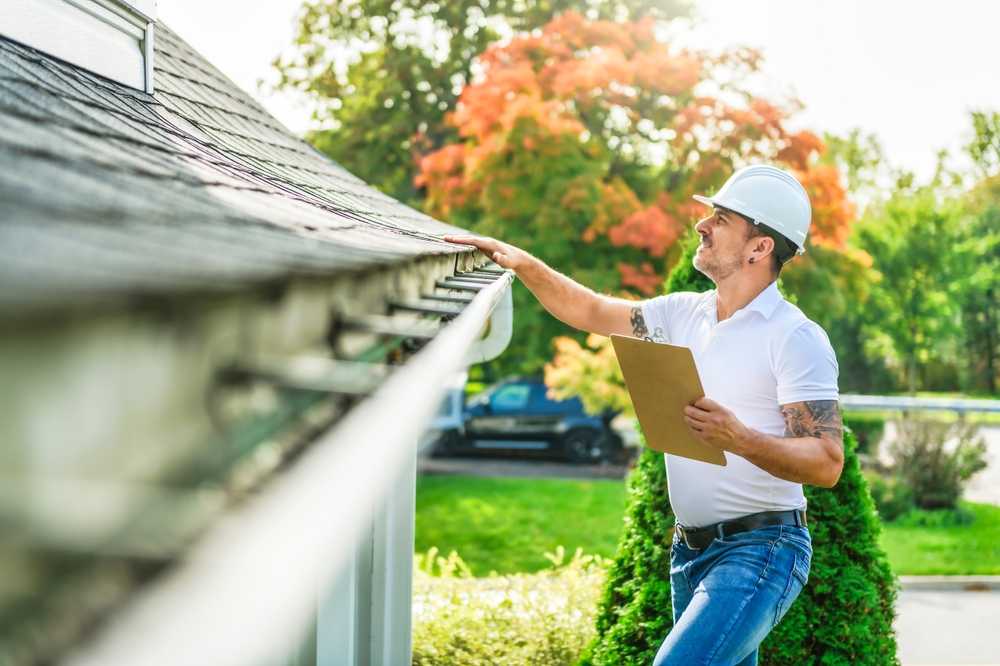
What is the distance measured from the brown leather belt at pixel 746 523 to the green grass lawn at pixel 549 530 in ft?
23.2

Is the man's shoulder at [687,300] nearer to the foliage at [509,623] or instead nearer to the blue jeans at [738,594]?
the blue jeans at [738,594]

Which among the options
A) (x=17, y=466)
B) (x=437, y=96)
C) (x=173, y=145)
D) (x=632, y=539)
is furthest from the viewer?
(x=437, y=96)

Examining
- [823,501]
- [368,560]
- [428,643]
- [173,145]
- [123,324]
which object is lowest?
[428,643]

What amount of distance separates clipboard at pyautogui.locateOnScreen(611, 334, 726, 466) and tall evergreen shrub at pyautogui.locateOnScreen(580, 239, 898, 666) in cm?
132

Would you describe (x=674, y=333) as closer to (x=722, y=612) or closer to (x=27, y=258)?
(x=722, y=612)

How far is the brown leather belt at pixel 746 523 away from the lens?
3.19 m

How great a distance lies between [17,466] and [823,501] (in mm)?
4224

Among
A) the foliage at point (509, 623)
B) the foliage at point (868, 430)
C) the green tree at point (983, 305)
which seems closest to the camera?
the foliage at point (509, 623)

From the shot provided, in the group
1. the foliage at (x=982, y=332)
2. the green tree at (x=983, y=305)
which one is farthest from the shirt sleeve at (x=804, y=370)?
the foliage at (x=982, y=332)

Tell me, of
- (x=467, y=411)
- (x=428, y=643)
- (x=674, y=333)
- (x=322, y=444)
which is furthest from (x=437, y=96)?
(x=322, y=444)

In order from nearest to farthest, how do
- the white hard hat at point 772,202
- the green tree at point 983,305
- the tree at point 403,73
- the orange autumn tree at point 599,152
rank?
the white hard hat at point 772,202 < the orange autumn tree at point 599,152 < the tree at point 403,73 < the green tree at point 983,305

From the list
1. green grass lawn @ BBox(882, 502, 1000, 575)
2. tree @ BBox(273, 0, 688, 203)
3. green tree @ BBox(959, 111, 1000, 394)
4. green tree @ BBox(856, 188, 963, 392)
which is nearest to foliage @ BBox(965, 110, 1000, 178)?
green tree @ BBox(959, 111, 1000, 394)

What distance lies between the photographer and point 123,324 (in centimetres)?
63

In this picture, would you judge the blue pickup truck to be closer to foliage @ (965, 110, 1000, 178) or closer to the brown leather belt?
the brown leather belt
